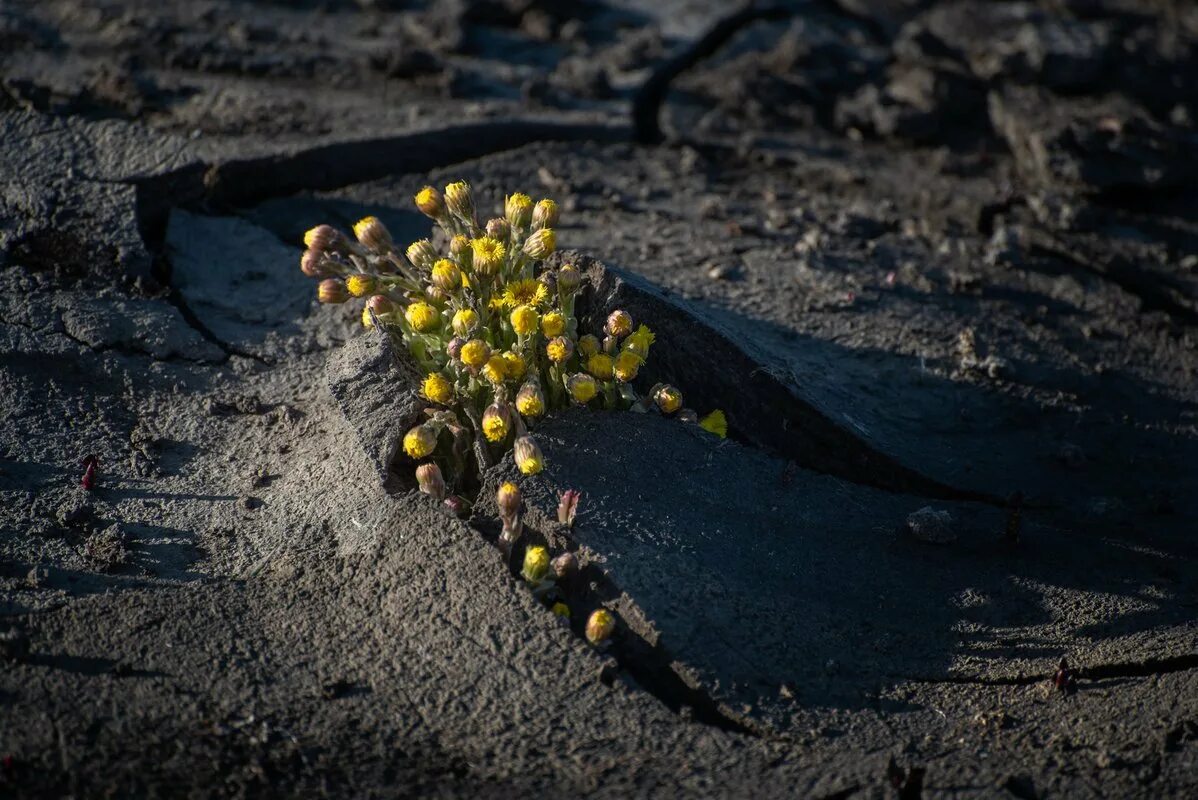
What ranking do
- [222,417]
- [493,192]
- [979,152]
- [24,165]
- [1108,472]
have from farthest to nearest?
[979,152] < [493,192] < [24,165] < [1108,472] < [222,417]

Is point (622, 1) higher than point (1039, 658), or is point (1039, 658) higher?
point (622, 1)

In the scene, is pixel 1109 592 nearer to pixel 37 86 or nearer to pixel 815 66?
pixel 815 66

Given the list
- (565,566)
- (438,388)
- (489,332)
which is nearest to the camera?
(565,566)

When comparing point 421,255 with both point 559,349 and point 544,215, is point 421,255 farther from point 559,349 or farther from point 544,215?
point 559,349

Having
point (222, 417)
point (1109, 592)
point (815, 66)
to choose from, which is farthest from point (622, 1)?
point (1109, 592)

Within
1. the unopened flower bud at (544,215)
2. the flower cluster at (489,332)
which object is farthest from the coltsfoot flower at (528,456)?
the unopened flower bud at (544,215)

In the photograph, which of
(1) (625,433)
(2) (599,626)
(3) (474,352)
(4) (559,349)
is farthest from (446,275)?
(2) (599,626)

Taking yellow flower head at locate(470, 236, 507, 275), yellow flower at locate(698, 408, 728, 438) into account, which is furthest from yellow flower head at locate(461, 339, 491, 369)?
yellow flower at locate(698, 408, 728, 438)

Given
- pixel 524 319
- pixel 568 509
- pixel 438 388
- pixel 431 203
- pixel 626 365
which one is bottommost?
pixel 568 509
